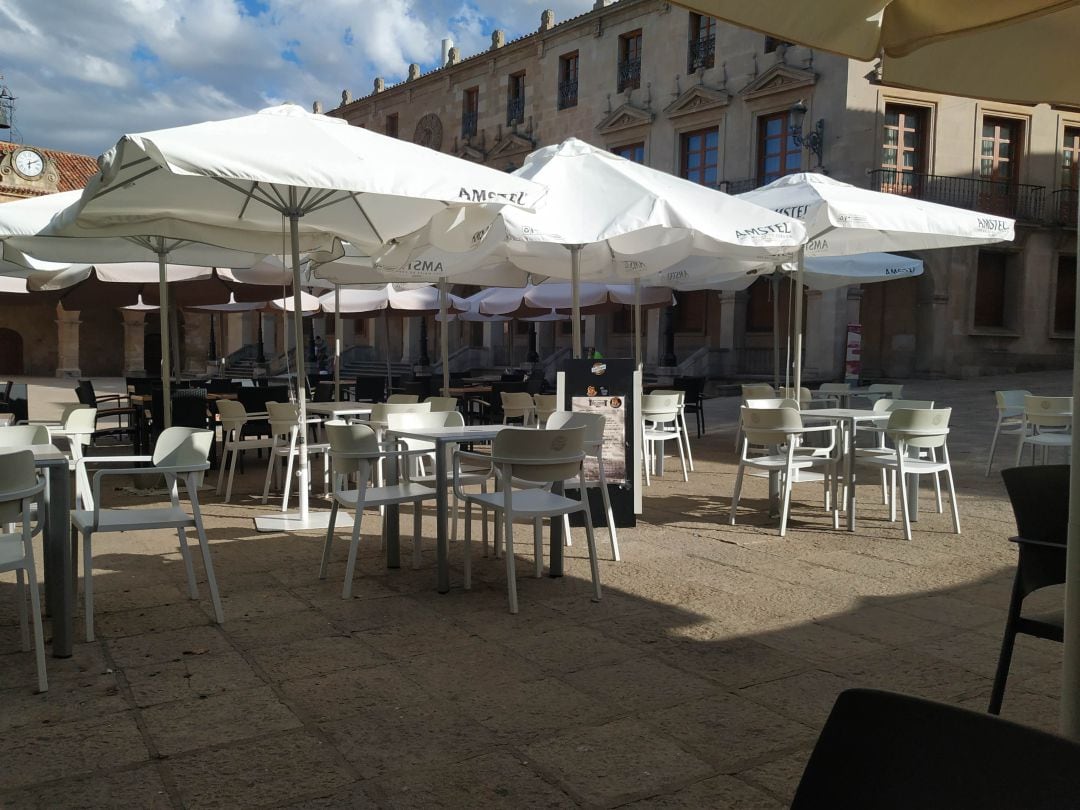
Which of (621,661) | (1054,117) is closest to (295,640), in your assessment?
(621,661)

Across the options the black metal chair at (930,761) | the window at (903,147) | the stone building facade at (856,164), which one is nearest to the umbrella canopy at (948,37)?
the black metal chair at (930,761)

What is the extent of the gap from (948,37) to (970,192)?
74.1ft

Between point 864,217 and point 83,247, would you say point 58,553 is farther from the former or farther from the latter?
point 83,247

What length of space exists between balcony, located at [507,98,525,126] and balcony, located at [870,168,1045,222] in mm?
13265

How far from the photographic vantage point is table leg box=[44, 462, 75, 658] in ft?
12.3

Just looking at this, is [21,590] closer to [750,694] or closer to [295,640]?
[295,640]

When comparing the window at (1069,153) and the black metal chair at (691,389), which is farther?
the window at (1069,153)

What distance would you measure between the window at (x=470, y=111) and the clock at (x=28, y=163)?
55.1 ft

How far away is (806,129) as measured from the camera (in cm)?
2248

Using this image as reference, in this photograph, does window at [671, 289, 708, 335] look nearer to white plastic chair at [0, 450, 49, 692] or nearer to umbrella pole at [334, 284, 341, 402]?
umbrella pole at [334, 284, 341, 402]

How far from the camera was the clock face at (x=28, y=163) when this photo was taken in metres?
34.8

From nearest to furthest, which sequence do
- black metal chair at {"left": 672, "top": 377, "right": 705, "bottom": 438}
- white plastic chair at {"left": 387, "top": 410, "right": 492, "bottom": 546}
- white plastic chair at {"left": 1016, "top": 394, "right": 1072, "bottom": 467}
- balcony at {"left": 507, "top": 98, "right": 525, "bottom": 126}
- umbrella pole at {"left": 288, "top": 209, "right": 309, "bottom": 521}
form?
1. white plastic chair at {"left": 387, "top": 410, "right": 492, "bottom": 546}
2. umbrella pole at {"left": 288, "top": 209, "right": 309, "bottom": 521}
3. white plastic chair at {"left": 1016, "top": 394, "right": 1072, "bottom": 467}
4. black metal chair at {"left": 672, "top": 377, "right": 705, "bottom": 438}
5. balcony at {"left": 507, "top": 98, "right": 525, "bottom": 126}

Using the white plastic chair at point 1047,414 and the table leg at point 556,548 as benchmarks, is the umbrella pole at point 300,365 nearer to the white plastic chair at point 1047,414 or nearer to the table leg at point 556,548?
the table leg at point 556,548

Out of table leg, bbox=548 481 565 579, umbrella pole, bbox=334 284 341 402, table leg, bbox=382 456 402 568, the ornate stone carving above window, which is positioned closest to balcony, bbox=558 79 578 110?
the ornate stone carving above window
